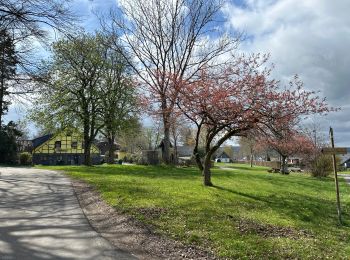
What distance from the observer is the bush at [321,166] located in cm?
3891

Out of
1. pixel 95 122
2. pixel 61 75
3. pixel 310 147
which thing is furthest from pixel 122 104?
pixel 310 147

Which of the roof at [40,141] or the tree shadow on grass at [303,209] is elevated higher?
the roof at [40,141]

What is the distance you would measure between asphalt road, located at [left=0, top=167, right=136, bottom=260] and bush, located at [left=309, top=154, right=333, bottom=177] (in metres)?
32.2

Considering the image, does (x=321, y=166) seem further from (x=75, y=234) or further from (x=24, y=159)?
(x=75, y=234)

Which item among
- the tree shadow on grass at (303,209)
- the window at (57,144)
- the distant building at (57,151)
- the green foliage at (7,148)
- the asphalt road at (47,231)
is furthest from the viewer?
the window at (57,144)

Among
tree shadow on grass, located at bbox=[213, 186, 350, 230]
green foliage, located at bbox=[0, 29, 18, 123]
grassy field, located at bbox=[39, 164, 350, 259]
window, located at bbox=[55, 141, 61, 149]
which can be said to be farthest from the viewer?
window, located at bbox=[55, 141, 61, 149]

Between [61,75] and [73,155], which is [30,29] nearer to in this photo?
[61,75]

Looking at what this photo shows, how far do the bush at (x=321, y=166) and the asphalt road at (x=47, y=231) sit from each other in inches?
1266

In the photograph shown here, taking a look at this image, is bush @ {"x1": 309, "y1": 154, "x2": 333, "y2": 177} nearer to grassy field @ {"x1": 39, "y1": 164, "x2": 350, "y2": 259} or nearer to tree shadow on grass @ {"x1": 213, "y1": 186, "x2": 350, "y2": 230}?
tree shadow on grass @ {"x1": 213, "y1": 186, "x2": 350, "y2": 230}

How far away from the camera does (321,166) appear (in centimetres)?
3922

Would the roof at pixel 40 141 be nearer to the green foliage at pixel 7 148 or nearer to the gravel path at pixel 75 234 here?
the green foliage at pixel 7 148

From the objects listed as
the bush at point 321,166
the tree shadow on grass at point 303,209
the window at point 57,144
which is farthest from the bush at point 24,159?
the tree shadow on grass at point 303,209

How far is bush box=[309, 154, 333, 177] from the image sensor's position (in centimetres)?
3891

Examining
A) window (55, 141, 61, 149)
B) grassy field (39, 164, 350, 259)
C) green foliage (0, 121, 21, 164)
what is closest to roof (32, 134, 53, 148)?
window (55, 141, 61, 149)
